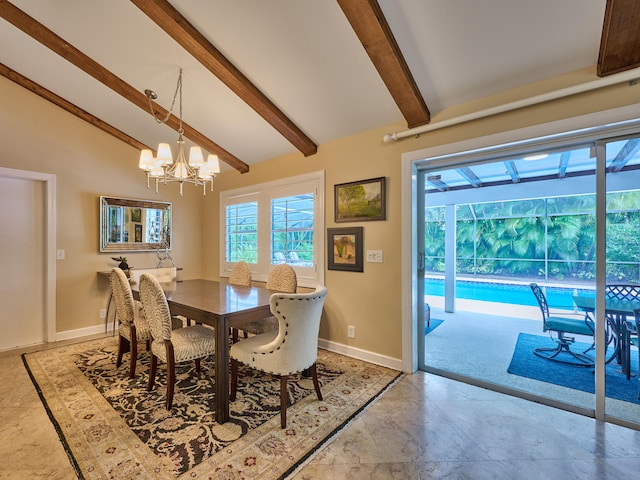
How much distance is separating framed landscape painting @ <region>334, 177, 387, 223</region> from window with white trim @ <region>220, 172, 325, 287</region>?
0.26 meters

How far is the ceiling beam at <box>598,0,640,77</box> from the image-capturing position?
62.2 inches

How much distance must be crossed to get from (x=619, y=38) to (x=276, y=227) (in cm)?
344

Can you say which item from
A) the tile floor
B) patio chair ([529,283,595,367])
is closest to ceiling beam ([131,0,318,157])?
the tile floor

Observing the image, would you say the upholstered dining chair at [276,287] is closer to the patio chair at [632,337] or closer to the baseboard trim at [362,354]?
the baseboard trim at [362,354]

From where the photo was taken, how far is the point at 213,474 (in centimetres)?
154

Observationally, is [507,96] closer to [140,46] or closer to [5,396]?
[140,46]

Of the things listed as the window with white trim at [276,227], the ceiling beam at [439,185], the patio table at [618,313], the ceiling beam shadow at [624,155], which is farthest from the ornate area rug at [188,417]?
the ceiling beam at [439,185]

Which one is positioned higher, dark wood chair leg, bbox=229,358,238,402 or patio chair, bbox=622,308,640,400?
patio chair, bbox=622,308,640,400

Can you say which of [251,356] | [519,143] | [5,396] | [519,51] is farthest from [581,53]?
[5,396]

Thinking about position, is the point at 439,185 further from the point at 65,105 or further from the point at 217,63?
the point at 65,105

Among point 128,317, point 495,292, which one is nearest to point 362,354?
point 128,317

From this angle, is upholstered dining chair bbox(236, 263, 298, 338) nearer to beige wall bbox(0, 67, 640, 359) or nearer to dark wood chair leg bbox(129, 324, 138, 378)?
beige wall bbox(0, 67, 640, 359)

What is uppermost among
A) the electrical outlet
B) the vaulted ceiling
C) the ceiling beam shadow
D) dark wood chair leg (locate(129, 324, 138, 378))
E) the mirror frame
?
the vaulted ceiling

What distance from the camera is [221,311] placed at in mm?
2055
